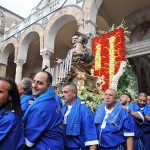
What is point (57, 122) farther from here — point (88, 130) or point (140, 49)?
point (140, 49)

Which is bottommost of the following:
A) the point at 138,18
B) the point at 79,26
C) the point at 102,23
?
the point at 79,26

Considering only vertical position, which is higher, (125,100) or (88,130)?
(125,100)

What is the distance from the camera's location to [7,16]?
18.0 meters

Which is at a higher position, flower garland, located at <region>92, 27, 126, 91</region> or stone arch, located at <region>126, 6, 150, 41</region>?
stone arch, located at <region>126, 6, 150, 41</region>

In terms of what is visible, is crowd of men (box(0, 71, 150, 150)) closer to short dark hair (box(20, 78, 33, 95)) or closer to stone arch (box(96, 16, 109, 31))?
short dark hair (box(20, 78, 33, 95))

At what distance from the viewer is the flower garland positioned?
8.27 m

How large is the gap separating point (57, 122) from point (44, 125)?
0.59 feet

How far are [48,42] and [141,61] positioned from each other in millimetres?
6249

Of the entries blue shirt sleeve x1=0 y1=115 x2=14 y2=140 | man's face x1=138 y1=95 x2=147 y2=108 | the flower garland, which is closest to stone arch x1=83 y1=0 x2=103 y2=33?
the flower garland

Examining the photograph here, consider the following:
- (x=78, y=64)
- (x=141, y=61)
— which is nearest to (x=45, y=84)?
(x=78, y=64)

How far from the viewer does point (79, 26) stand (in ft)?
34.3

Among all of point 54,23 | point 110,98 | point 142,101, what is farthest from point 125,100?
point 54,23

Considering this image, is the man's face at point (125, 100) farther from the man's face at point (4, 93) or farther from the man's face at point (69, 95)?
the man's face at point (4, 93)

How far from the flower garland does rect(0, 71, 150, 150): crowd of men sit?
16.3 ft
